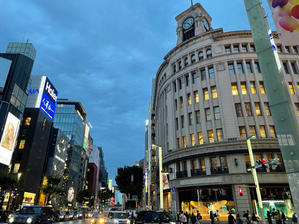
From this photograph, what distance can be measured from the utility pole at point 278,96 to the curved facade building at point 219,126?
73.8 ft

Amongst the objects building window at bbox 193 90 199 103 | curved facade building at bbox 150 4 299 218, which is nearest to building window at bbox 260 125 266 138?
curved facade building at bbox 150 4 299 218

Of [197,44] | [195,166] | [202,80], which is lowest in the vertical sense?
[195,166]

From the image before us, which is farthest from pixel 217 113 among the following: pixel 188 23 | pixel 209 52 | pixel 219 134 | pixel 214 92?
pixel 188 23

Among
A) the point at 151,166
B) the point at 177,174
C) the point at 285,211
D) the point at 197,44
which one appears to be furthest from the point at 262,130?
the point at 151,166

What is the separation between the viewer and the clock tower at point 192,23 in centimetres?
4691

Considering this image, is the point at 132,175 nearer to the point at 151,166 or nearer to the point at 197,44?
the point at 151,166

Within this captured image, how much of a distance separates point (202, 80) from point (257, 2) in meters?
31.9

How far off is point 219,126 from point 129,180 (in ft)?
125

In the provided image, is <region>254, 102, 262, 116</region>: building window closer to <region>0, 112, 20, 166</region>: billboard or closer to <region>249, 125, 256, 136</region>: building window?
<region>249, 125, 256, 136</region>: building window

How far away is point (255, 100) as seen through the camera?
3441 centimetres

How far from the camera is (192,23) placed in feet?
159

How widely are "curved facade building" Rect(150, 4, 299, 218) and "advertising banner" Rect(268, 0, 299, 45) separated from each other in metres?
23.8

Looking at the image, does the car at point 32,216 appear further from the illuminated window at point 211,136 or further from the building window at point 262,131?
the building window at point 262,131

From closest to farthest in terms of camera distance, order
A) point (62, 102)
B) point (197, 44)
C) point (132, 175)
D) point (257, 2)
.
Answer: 1. point (257, 2)
2. point (197, 44)
3. point (132, 175)
4. point (62, 102)
